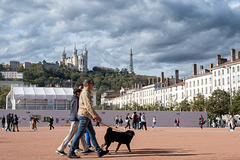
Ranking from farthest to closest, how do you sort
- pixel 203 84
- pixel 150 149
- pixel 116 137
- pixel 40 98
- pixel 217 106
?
pixel 203 84 < pixel 217 106 < pixel 40 98 < pixel 150 149 < pixel 116 137

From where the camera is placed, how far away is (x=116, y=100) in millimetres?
161875

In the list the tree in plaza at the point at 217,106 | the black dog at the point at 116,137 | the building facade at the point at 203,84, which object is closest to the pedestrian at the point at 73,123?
the black dog at the point at 116,137

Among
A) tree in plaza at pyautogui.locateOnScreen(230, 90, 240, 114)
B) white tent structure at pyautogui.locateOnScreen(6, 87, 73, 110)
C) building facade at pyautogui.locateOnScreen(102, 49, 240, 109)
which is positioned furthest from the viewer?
building facade at pyautogui.locateOnScreen(102, 49, 240, 109)

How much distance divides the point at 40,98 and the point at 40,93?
1.26 m

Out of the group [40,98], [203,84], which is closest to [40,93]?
[40,98]

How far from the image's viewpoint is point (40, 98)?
196ft

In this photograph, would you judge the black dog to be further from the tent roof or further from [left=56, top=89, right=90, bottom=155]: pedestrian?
the tent roof

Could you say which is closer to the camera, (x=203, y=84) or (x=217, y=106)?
(x=217, y=106)

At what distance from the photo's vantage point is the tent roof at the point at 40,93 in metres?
58.7

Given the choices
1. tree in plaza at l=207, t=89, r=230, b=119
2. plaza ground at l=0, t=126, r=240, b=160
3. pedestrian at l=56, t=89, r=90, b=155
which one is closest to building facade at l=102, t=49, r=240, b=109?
tree in plaza at l=207, t=89, r=230, b=119

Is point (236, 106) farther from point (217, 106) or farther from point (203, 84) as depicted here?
point (203, 84)

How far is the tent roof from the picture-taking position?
58719mm

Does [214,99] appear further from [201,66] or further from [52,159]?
[52,159]

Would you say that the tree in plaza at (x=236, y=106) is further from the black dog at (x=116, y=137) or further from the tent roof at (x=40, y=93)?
the black dog at (x=116, y=137)
